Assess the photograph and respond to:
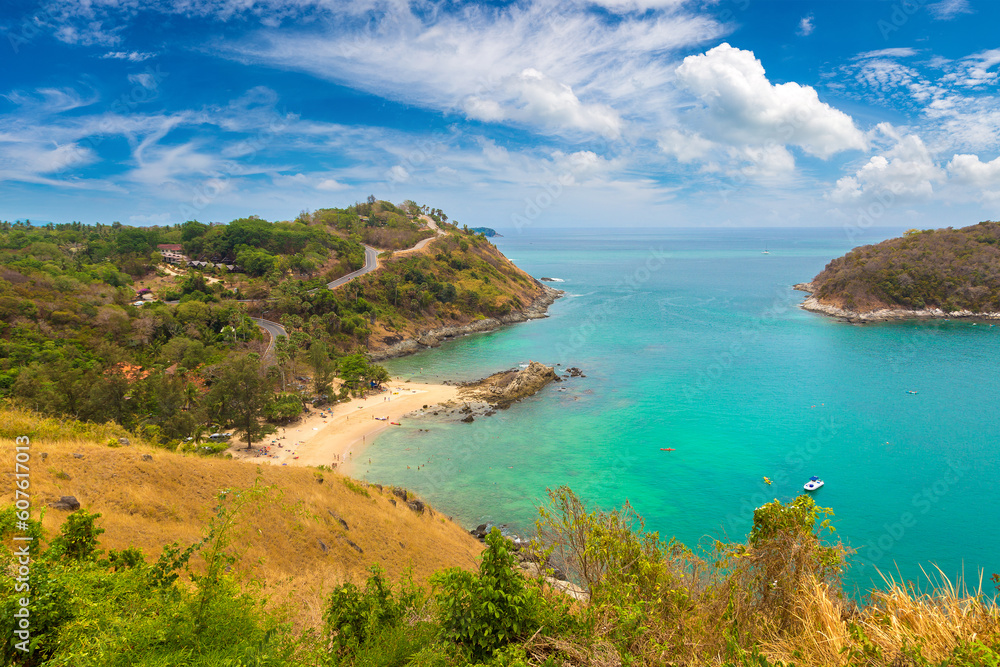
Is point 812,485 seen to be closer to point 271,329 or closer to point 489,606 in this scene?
point 489,606

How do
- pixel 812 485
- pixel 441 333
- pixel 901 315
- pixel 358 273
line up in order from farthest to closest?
pixel 358 273, pixel 901 315, pixel 441 333, pixel 812 485

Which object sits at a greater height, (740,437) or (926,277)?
(926,277)

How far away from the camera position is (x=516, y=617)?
787 cm

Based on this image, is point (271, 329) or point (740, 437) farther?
point (271, 329)

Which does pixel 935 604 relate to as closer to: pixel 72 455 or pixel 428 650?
pixel 428 650

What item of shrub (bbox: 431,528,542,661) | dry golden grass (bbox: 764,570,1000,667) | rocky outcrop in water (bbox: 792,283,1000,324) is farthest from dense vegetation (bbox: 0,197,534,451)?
rocky outcrop in water (bbox: 792,283,1000,324)

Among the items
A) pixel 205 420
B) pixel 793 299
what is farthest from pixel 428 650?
pixel 793 299

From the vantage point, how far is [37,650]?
6.23 meters

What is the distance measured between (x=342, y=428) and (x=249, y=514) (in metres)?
24.0

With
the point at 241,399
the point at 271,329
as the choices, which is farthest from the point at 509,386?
the point at 271,329

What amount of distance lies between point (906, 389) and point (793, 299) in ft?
207

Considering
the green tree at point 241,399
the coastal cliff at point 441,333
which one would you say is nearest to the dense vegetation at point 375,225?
the coastal cliff at point 441,333

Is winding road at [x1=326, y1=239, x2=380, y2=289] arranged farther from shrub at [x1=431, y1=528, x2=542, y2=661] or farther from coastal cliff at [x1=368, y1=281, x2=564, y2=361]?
shrub at [x1=431, y1=528, x2=542, y2=661]

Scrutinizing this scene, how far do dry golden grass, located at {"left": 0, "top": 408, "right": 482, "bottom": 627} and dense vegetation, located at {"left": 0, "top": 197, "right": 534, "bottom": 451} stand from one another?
13.2 m
